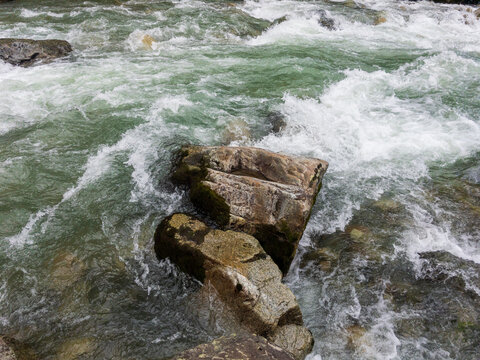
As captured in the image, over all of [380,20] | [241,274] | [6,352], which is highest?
[380,20]

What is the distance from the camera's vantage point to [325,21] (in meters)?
16.2

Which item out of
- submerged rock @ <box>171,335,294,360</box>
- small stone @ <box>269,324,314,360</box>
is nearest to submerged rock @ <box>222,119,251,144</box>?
small stone @ <box>269,324,314,360</box>

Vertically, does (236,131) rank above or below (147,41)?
below

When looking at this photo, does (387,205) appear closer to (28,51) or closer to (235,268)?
(235,268)

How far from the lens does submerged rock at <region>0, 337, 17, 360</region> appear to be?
355cm

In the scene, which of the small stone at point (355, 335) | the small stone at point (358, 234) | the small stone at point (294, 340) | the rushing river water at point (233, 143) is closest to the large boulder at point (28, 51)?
the rushing river water at point (233, 143)

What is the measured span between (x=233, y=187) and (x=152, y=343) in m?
2.40

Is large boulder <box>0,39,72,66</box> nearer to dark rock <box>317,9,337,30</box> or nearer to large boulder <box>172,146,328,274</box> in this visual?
large boulder <box>172,146,328,274</box>

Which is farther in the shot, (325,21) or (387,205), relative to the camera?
(325,21)

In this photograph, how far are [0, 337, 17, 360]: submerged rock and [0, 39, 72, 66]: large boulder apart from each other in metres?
9.67

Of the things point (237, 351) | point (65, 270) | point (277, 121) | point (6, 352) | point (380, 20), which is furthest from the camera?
point (380, 20)

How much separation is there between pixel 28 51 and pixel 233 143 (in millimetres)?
7926

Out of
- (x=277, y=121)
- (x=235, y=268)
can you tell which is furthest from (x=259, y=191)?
(x=277, y=121)

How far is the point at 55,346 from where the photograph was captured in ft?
13.6
